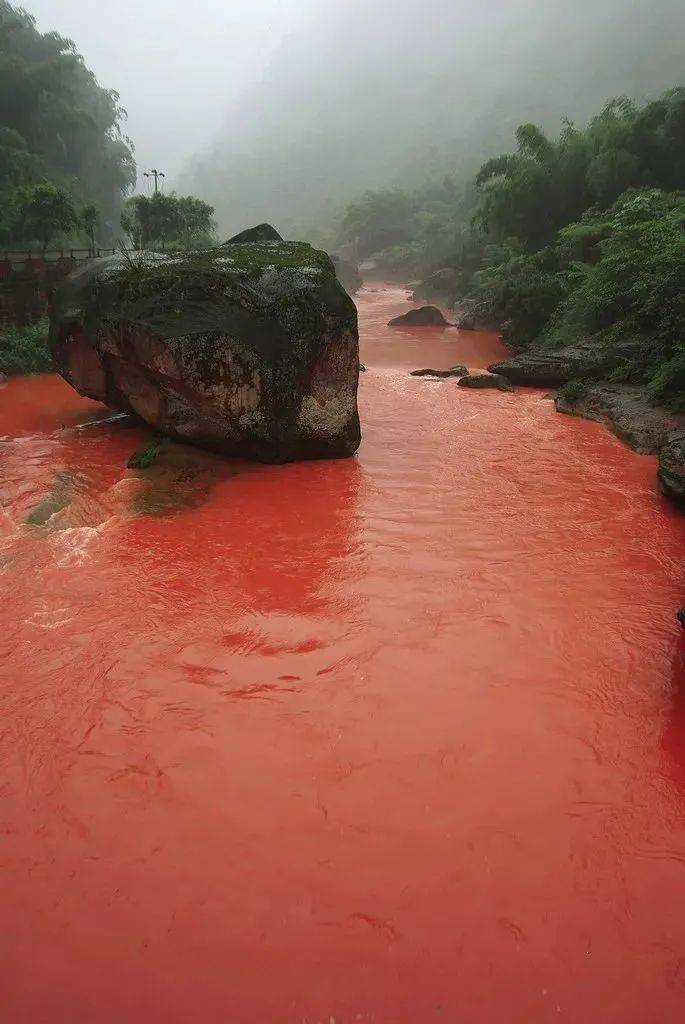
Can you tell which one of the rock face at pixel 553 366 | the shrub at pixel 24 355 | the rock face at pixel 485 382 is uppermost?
the rock face at pixel 553 366

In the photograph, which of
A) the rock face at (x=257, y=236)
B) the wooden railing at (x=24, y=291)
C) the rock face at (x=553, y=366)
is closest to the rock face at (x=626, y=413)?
the rock face at (x=553, y=366)

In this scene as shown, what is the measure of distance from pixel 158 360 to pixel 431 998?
627cm

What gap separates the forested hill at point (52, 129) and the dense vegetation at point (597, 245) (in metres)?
17.7

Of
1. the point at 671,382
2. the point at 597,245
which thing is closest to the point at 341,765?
the point at 671,382

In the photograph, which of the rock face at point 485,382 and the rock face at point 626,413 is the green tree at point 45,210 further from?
the rock face at point 626,413

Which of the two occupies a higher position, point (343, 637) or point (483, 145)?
point (483, 145)

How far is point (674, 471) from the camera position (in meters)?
6.37

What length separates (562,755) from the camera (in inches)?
130

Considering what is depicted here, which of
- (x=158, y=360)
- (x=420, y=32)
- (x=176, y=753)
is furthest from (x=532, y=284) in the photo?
(x=420, y=32)

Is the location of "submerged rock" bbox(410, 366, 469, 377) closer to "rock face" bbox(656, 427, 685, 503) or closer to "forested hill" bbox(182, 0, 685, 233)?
"rock face" bbox(656, 427, 685, 503)

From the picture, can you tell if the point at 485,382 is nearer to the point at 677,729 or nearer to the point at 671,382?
the point at 671,382

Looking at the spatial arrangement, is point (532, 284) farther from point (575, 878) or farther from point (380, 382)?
point (575, 878)

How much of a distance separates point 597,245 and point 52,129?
2926 centimetres

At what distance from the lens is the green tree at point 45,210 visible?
71.9 feet
